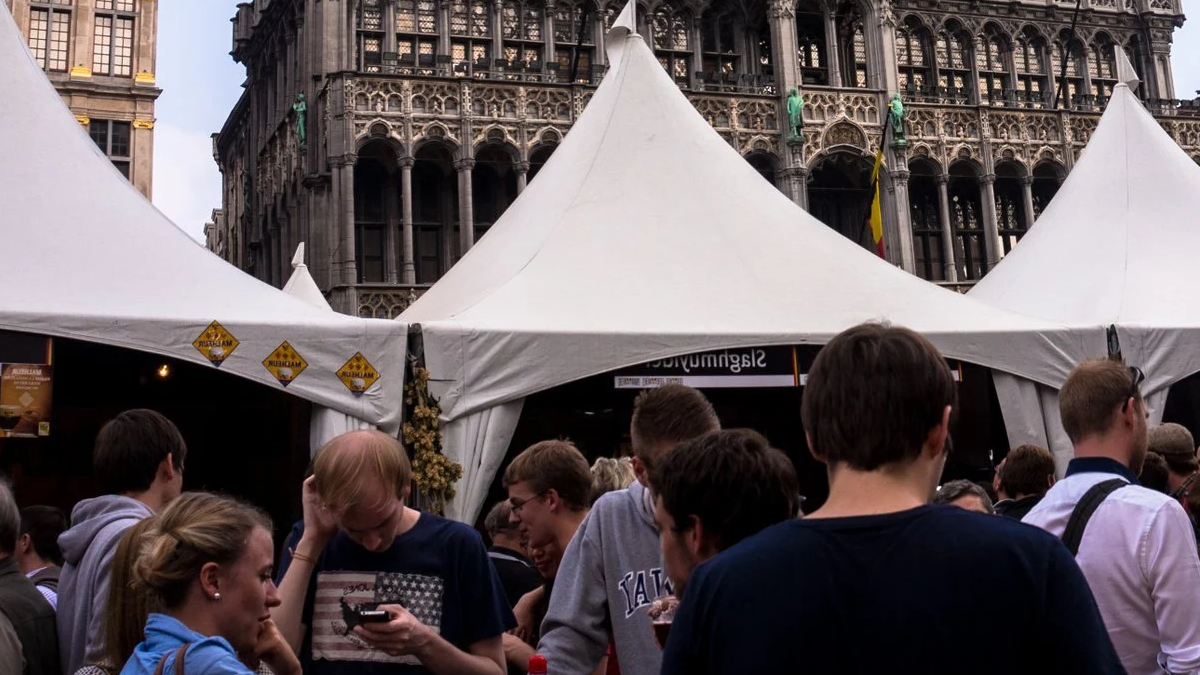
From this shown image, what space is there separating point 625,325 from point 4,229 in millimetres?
4274

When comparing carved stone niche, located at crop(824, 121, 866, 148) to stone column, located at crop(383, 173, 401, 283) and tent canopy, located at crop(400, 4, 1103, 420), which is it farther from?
tent canopy, located at crop(400, 4, 1103, 420)

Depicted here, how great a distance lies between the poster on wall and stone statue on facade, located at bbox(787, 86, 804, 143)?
20578mm

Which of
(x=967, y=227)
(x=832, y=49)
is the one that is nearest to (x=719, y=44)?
(x=832, y=49)

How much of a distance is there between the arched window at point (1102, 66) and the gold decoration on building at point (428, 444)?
2725 cm

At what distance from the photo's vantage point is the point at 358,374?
7.80 m

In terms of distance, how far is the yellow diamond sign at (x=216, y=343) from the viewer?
7312 millimetres

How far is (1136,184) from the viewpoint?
11898mm

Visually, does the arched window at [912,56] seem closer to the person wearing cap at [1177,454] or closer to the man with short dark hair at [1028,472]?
the person wearing cap at [1177,454]

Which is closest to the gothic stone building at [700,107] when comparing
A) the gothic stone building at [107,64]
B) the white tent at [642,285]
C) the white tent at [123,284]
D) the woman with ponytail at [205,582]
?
the gothic stone building at [107,64]

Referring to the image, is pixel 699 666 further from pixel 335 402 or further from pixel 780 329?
pixel 780 329

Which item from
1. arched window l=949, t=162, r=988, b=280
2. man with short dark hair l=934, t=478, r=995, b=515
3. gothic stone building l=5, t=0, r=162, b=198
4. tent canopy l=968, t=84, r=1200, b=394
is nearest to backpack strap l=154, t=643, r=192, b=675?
man with short dark hair l=934, t=478, r=995, b=515

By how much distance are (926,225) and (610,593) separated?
1057 inches

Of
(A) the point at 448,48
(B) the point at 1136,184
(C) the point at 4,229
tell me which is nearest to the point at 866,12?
(A) the point at 448,48

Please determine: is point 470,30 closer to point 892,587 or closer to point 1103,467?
point 1103,467
